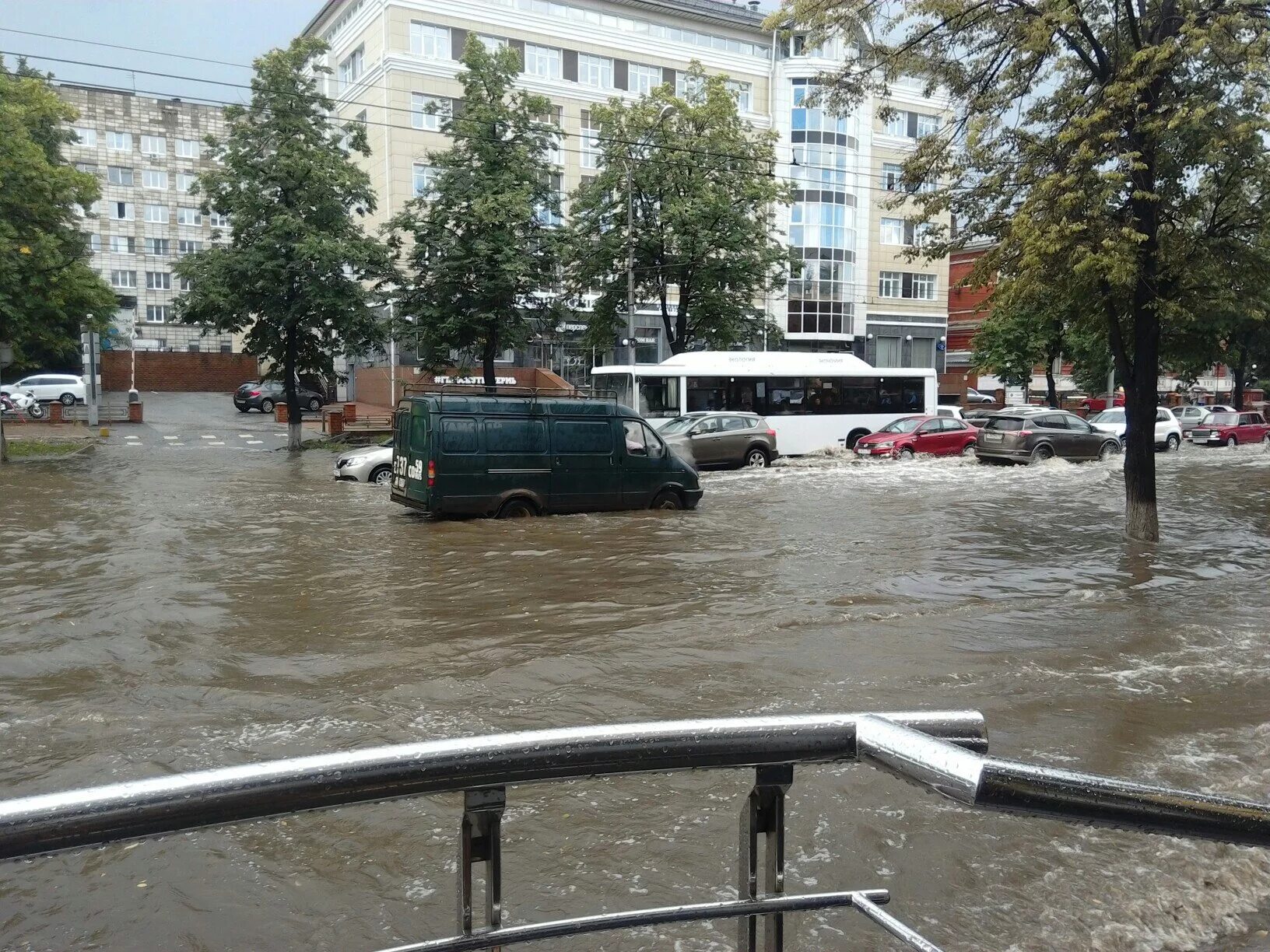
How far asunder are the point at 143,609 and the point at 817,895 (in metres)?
9.86

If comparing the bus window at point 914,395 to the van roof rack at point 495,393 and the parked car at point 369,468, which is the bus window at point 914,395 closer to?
the parked car at point 369,468

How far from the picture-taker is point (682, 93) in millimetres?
43062

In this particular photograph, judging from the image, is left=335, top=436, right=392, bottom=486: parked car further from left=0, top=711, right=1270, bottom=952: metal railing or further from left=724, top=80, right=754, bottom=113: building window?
left=724, top=80, right=754, bottom=113: building window

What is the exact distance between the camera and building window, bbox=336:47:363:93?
47.9 meters

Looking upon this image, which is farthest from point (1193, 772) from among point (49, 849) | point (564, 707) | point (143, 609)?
point (143, 609)

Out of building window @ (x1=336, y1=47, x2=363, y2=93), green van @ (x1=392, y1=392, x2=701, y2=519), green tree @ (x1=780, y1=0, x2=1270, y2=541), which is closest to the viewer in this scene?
green tree @ (x1=780, y1=0, x2=1270, y2=541)

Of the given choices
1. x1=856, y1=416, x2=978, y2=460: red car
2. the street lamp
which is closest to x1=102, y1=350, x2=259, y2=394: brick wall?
the street lamp

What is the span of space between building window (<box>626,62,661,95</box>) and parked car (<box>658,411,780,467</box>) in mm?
29762

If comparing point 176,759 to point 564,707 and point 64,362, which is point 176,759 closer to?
point 564,707

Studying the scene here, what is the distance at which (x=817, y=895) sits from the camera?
1.90 m

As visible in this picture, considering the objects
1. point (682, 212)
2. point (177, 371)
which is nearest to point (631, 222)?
point (682, 212)

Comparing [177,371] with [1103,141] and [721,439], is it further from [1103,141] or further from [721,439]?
[1103,141]

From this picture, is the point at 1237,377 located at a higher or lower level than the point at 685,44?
lower

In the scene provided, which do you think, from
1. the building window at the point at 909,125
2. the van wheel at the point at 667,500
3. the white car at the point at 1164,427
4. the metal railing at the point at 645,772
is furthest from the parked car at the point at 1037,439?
the building window at the point at 909,125
